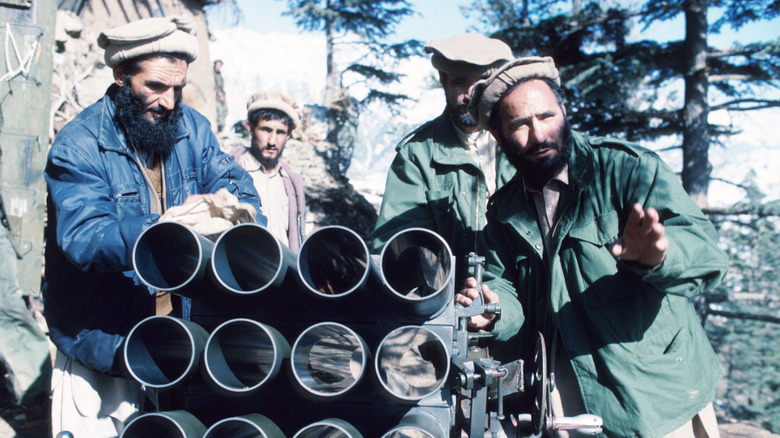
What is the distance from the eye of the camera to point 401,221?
2861mm

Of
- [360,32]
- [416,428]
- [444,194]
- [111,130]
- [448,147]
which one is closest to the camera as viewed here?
[416,428]

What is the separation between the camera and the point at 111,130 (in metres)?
2.36

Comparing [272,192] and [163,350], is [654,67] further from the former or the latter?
[163,350]

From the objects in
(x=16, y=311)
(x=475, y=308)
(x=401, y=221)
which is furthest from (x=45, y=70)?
(x=475, y=308)

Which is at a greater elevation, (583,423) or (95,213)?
Result: (95,213)

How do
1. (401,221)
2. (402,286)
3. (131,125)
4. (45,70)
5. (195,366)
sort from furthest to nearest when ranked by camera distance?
(45,70), (401,221), (131,125), (402,286), (195,366)

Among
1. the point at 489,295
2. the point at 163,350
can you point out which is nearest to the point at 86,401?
the point at 163,350

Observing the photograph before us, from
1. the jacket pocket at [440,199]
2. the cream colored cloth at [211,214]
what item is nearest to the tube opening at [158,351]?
the cream colored cloth at [211,214]

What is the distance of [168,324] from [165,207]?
951mm

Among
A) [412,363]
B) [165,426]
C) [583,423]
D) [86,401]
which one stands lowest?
[86,401]

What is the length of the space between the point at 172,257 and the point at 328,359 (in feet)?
1.83

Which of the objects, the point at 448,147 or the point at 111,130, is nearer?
the point at 111,130

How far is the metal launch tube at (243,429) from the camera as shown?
155 cm

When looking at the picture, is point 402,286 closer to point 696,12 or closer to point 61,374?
point 61,374
